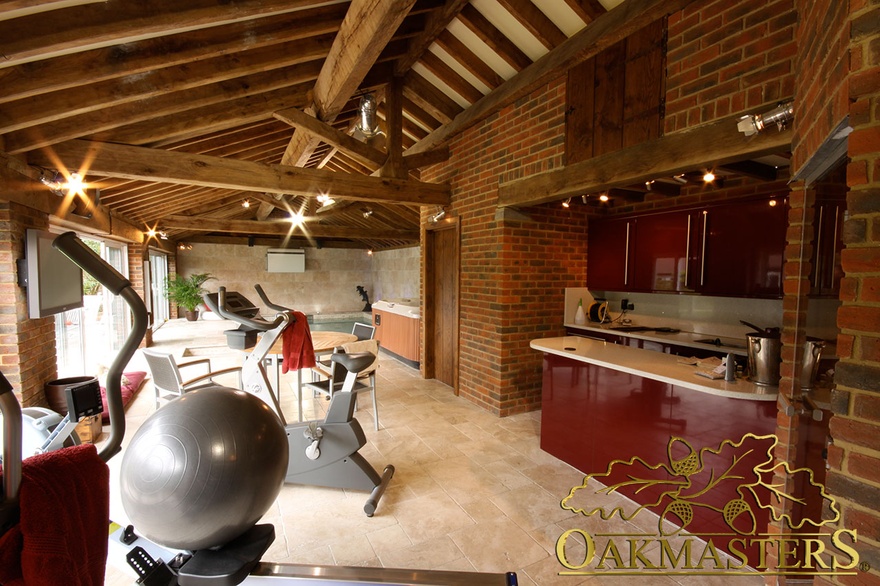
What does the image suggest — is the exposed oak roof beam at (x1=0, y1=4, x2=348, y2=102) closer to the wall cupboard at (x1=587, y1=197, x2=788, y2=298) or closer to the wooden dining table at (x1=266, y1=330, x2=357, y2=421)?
the wooden dining table at (x1=266, y1=330, x2=357, y2=421)

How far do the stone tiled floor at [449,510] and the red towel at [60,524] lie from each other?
52cm

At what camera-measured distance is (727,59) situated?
2178 mm

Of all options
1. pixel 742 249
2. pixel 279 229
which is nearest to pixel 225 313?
pixel 742 249

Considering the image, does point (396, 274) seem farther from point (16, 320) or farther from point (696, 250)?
point (16, 320)

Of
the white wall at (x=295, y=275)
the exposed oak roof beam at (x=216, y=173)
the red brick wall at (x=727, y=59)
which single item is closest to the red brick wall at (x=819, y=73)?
the red brick wall at (x=727, y=59)

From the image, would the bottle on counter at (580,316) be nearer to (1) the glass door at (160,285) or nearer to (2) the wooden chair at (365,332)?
(2) the wooden chair at (365,332)

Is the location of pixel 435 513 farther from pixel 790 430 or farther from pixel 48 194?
pixel 48 194

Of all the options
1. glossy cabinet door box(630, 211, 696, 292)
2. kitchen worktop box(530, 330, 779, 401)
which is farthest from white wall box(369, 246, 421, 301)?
kitchen worktop box(530, 330, 779, 401)

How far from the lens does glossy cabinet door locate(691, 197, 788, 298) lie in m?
3.38

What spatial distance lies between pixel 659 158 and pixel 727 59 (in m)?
0.58

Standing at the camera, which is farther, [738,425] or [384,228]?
[384,228]

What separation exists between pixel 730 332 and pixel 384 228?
8.54 m

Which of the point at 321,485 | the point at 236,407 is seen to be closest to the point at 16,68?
the point at 236,407

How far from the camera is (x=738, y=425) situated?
7.15ft
